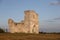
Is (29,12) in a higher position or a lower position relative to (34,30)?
higher

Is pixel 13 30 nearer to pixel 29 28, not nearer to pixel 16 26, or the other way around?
pixel 16 26

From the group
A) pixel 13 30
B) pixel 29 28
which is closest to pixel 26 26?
pixel 29 28

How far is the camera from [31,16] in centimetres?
4094

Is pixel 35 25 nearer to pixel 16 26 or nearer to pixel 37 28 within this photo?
pixel 37 28

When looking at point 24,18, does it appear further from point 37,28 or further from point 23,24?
point 37,28

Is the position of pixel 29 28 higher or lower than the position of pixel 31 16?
lower

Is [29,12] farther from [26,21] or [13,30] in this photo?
[13,30]

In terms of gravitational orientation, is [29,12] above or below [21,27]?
above

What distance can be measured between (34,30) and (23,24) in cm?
293

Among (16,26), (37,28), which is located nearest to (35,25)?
(37,28)

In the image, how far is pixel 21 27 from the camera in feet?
134

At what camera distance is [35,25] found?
137 ft

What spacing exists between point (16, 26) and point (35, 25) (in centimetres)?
445

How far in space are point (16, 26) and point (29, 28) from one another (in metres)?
3.14
